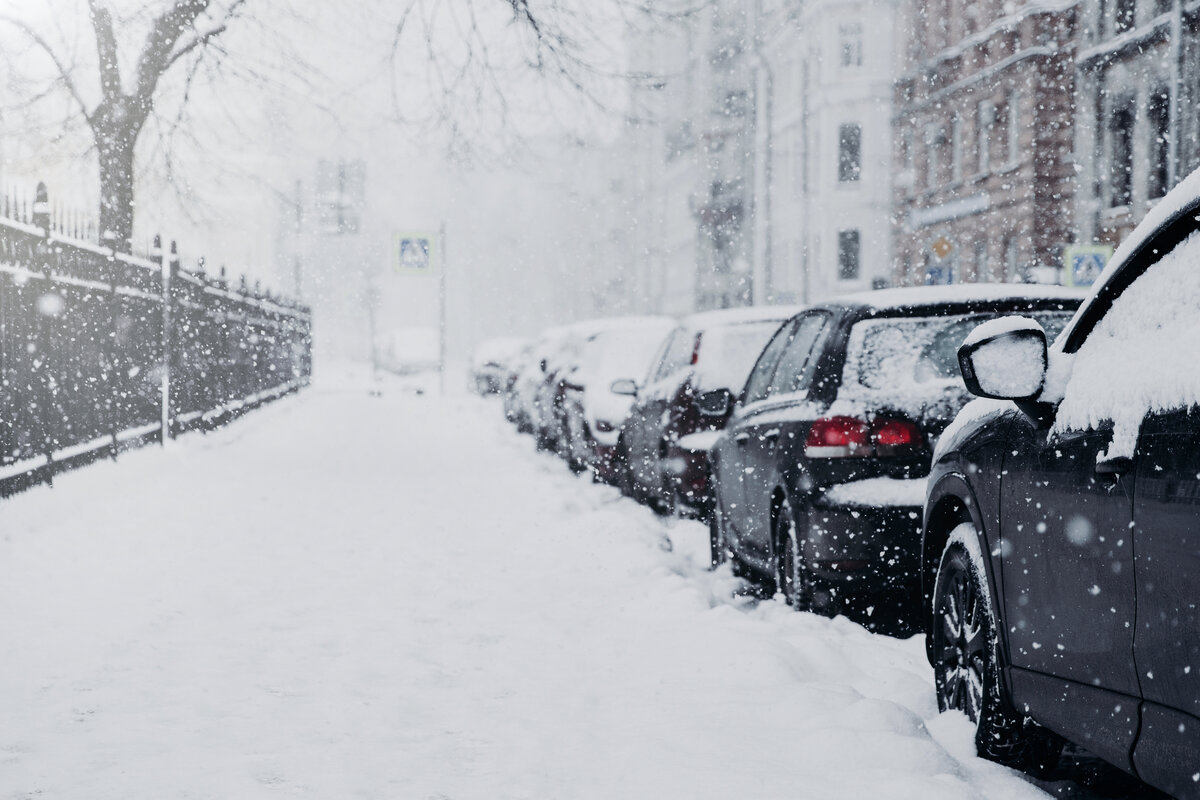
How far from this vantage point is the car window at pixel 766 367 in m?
8.09

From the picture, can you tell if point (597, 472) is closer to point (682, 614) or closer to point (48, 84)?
point (682, 614)

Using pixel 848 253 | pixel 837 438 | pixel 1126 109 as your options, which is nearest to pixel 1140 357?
pixel 837 438

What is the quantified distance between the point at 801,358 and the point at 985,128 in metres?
28.0

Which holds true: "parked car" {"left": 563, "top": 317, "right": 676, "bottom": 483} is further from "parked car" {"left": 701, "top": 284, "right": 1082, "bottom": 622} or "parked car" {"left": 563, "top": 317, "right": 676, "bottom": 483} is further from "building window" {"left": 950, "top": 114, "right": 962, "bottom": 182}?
"building window" {"left": 950, "top": 114, "right": 962, "bottom": 182}

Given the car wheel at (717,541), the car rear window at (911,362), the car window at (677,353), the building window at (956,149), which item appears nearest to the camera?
the car rear window at (911,362)

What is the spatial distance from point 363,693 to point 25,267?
21.2ft

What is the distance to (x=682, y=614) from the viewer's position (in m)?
6.95

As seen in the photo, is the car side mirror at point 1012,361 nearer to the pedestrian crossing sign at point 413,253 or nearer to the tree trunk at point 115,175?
the tree trunk at point 115,175

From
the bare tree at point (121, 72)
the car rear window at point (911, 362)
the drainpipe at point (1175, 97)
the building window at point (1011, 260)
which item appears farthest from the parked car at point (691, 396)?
the building window at point (1011, 260)

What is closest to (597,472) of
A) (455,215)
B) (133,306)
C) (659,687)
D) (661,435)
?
(661,435)

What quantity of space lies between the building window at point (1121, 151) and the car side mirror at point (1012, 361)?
89.8ft

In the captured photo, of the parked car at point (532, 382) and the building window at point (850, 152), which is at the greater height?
the building window at point (850, 152)

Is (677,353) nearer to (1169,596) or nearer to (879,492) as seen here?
(879,492)

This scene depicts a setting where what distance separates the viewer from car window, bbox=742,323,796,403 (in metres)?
8.09
